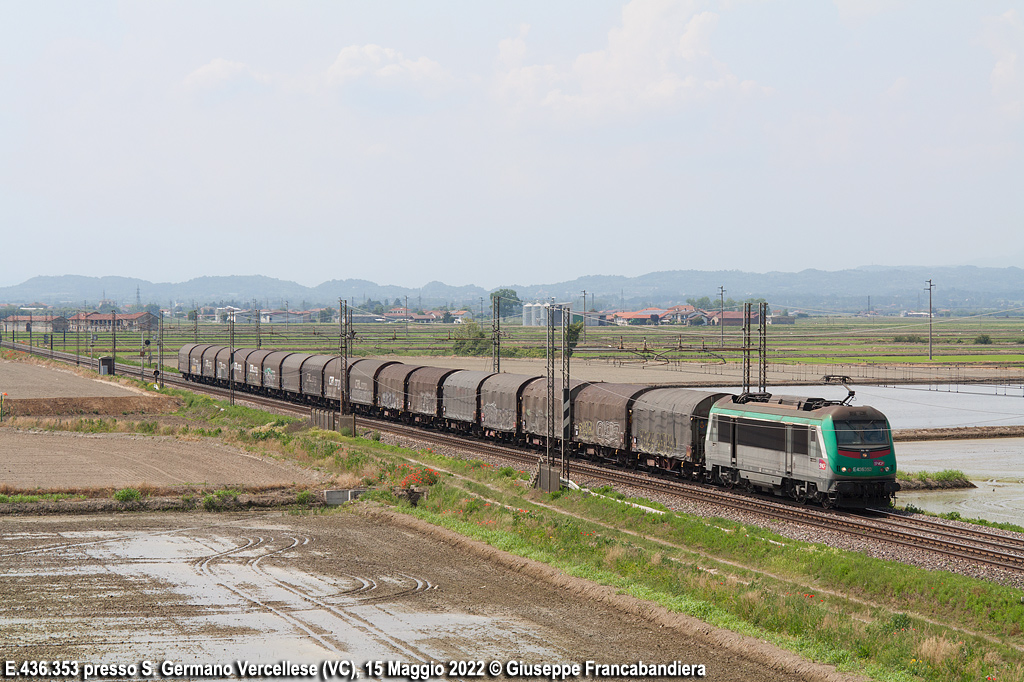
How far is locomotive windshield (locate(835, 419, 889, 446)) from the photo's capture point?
99.8 ft

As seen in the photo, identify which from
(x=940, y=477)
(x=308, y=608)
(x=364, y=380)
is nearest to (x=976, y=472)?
(x=940, y=477)

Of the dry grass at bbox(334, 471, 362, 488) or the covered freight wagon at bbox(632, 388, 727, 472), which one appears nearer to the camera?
the covered freight wagon at bbox(632, 388, 727, 472)

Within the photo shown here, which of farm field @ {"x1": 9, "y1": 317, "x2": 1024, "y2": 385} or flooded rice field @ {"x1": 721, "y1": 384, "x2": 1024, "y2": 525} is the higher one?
farm field @ {"x1": 9, "y1": 317, "x2": 1024, "y2": 385}

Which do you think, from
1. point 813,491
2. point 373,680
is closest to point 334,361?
point 813,491

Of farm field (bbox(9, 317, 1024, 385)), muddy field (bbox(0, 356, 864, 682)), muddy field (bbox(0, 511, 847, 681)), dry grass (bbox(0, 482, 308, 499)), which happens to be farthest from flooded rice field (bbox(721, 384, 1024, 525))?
dry grass (bbox(0, 482, 308, 499))

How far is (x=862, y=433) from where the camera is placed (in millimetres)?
30750

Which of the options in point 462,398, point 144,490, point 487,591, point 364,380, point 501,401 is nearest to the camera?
point 487,591

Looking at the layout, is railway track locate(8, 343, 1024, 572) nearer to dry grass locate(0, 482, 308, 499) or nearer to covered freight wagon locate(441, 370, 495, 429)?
covered freight wagon locate(441, 370, 495, 429)

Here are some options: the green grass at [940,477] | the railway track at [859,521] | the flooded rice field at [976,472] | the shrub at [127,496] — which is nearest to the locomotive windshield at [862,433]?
the railway track at [859,521]

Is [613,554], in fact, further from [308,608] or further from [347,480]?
[347,480]

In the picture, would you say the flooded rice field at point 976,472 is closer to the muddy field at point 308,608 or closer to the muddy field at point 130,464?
the muddy field at point 308,608

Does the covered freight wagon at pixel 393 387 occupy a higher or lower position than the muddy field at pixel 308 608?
higher

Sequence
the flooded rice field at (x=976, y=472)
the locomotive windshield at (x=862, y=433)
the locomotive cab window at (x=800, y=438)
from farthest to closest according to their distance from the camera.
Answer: the flooded rice field at (x=976, y=472) < the locomotive cab window at (x=800, y=438) < the locomotive windshield at (x=862, y=433)

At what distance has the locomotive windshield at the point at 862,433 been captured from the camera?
3042 cm
